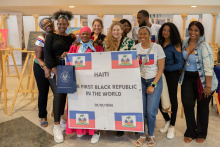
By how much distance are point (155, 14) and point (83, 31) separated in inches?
232

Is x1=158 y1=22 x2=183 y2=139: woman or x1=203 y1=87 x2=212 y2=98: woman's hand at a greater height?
x1=158 y1=22 x2=183 y2=139: woman

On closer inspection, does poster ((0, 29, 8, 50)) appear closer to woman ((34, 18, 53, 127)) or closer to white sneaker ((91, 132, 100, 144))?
woman ((34, 18, 53, 127))

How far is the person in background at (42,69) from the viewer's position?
235 cm

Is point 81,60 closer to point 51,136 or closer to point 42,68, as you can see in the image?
point 42,68

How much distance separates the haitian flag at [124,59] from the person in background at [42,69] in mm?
912

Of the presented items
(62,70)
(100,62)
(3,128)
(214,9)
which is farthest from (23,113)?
(214,9)

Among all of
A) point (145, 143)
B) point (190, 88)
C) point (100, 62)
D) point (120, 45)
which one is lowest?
point (145, 143)

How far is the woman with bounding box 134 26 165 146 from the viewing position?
6.48 ft

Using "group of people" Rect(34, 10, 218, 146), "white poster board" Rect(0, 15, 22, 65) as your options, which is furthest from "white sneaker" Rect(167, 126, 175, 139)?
"white poster board" Rect(0, 15, 22, 65)

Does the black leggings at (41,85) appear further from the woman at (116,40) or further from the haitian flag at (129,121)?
the haitian flag at (129,121)

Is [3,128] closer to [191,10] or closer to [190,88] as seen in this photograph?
[190,88]

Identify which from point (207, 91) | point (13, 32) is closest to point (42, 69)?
point (207, 91)

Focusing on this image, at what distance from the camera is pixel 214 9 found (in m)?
6.90

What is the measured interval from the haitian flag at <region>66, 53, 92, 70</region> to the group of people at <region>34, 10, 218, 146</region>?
7 centimetres
